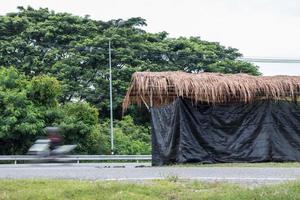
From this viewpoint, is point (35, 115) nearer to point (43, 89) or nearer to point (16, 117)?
point (16, 117)


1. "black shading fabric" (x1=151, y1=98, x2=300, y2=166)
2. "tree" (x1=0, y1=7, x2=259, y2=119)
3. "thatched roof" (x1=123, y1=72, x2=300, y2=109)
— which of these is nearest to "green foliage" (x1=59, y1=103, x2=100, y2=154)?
"tree" (x1=0, y1=7, x2=259, y2=119)

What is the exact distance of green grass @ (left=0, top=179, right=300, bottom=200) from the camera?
8062 mm

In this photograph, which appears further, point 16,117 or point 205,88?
point 16,117

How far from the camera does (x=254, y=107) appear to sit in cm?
1552

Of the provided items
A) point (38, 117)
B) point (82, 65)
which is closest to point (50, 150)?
point (38, 117)

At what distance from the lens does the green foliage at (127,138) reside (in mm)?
31494

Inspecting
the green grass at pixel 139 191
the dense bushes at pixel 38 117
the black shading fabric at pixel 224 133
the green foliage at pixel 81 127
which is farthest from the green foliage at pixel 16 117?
the green grass at pixel 139 191

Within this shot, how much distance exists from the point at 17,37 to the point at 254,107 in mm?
23401

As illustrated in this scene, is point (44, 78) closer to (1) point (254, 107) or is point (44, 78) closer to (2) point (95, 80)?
(2) point (95, 80)

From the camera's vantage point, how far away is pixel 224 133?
15211 millimetres

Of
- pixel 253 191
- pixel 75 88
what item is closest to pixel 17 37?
pixel 75 88

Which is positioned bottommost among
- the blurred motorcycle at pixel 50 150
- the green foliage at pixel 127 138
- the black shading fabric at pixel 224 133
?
the green foliage at pixel 127 138

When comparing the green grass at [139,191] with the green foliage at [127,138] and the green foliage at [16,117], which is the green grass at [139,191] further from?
the green foliage at [127,138]

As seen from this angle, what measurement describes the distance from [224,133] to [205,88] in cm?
131
